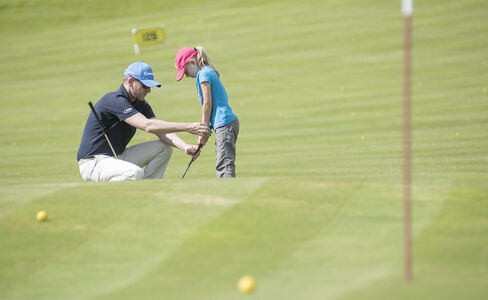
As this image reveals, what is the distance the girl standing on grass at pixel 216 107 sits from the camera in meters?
8.18

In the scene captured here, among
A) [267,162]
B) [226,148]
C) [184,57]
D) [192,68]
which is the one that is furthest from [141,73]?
[267,162]

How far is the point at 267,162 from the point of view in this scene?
1227 cm

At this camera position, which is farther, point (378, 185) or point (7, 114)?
point (7, 114)

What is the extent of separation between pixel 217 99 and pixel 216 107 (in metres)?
0.12

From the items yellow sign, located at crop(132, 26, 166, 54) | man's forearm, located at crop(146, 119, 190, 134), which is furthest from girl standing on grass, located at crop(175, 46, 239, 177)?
yellow sign, located at crop(132, 26, 166, 54)

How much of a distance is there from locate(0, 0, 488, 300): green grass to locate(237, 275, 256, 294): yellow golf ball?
0.06 m

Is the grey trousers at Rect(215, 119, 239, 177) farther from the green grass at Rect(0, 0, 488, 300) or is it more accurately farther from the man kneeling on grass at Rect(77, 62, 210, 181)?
the green grass at Rect(0, 0, 488, 300)

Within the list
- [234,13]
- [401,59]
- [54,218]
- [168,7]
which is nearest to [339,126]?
[401,59]

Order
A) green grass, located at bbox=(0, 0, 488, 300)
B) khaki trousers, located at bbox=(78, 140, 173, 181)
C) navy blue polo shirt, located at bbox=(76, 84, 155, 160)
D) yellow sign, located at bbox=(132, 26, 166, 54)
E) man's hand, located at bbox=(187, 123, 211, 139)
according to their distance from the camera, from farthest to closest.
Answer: yellow sign, located at bbox=(132, 26, 166, 54) < man's hand, located at bbox=(187, 123, 211, 139) < navy blue polo shirt, located at bbox=(76, 84, 155, 160) < khaki trousers, located at bbox=(78, 140, 173, 181) < green grass, located at bbox=(0, 0, 488, 300)

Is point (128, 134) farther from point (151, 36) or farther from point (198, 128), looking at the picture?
point (151, 36)

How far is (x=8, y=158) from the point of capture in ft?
46.4

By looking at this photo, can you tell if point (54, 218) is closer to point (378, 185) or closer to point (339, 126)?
point (378, 185)

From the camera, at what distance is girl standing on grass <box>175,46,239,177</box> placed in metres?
8.18

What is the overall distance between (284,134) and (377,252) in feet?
32.9
